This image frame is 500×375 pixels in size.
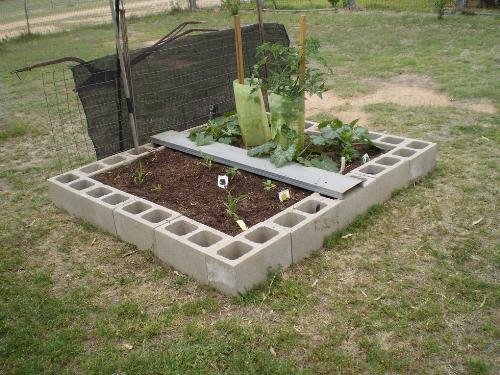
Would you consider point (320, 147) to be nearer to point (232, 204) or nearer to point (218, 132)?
point (218, 132)

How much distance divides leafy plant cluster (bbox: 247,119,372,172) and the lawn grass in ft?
1.84

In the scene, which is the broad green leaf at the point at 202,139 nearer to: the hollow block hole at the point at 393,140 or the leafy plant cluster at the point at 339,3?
the hollow block hole at the point at 393,140

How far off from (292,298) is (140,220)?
3.73ft

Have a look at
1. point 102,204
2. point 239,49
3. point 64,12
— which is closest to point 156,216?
point 102,204

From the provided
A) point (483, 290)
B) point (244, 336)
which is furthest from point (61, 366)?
point (483, 290)

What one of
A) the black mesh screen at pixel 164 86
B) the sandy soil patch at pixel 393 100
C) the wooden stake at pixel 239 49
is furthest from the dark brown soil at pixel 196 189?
the sandy soil patch at pixel 393 100

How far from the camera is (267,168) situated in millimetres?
4219

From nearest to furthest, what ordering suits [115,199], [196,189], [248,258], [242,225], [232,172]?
1. [248,258]
2. [242,225]
3. [115,199]
4. [196,189]
5. [232,172]

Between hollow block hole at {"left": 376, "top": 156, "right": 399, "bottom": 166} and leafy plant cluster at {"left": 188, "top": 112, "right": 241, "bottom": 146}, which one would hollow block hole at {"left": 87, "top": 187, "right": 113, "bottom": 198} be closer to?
leafy plant cluster at {"left": 188, "top": 112, "right": 241, "bottom": 146}

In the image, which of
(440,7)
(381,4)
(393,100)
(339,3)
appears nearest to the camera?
(393,100)

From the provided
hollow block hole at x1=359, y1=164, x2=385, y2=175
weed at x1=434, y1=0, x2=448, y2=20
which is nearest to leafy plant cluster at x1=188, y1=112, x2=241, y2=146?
hollow block hole at x1=359, y1=164, x2=385, y2=175

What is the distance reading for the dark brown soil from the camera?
3.78 m

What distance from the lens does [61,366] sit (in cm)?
273

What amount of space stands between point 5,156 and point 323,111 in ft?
11.2
